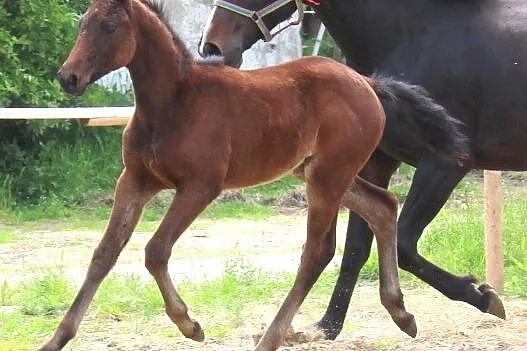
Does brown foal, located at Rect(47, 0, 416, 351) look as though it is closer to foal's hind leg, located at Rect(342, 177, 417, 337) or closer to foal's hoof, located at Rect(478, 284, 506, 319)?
foal's hind leg, located at Rect(342, 177, 417, 337)

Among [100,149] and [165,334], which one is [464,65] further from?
[100,149]

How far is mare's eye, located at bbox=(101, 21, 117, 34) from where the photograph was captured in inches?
169

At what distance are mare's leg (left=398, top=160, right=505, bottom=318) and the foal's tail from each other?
104 millimetres

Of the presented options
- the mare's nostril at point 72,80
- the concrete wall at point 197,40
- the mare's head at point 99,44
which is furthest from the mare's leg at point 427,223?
the concrete wall at point 197,40

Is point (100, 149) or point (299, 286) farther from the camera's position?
point (100, 149)

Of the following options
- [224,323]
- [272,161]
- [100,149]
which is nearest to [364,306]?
[224,323]

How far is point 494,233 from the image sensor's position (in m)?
7.14

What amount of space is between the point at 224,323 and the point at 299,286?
122cm

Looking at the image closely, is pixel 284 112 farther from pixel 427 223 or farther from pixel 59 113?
pixel 59 113

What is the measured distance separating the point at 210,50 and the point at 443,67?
123 centimetres

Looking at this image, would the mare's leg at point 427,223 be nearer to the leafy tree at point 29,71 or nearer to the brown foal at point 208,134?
the brown foal at point 208,134

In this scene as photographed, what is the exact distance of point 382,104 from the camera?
525 centimetres

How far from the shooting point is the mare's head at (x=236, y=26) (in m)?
5.63

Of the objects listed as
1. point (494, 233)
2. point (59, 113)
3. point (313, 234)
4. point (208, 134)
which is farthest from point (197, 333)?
point (59, 113)
